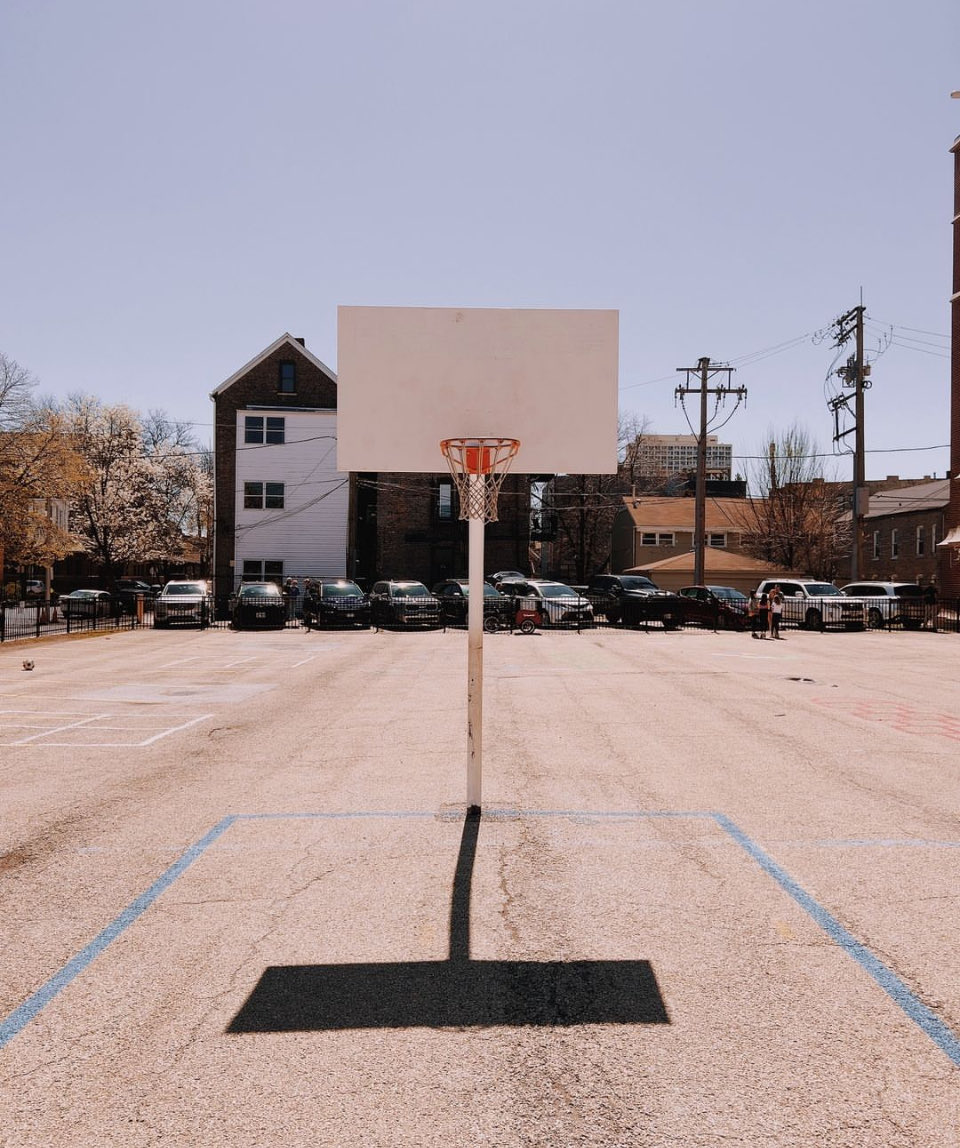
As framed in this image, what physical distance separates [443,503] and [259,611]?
803 inches

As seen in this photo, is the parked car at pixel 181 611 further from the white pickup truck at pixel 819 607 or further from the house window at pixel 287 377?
A: the white pickup truck at pixel 819 607

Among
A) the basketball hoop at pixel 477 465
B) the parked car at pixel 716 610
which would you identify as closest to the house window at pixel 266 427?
the parked car at pixel 716 610

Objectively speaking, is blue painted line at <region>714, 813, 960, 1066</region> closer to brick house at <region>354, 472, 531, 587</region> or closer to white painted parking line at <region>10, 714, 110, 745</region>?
white painted parking line at <region>10, 714, 110, 745</region>

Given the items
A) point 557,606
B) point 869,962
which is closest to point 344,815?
point 869,962

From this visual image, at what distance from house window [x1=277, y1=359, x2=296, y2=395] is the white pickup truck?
A: 2474 centimetres

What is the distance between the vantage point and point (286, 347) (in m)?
43.8

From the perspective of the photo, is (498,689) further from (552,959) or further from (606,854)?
(552,959)

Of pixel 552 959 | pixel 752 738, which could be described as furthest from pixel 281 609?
pixel 552 959

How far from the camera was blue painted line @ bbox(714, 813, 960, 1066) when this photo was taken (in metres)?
3.74

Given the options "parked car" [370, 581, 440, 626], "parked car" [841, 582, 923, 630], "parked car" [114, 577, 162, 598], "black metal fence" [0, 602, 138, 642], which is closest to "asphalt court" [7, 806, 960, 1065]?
"black metal fence" [0, 602, 138, 642]

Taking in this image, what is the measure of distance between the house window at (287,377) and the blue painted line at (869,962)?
134 ft

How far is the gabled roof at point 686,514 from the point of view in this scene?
192 feet

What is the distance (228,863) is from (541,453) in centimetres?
402

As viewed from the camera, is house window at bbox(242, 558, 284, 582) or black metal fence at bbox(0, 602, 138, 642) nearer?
black metal fence at bbox(0, 602, 138, 642)
